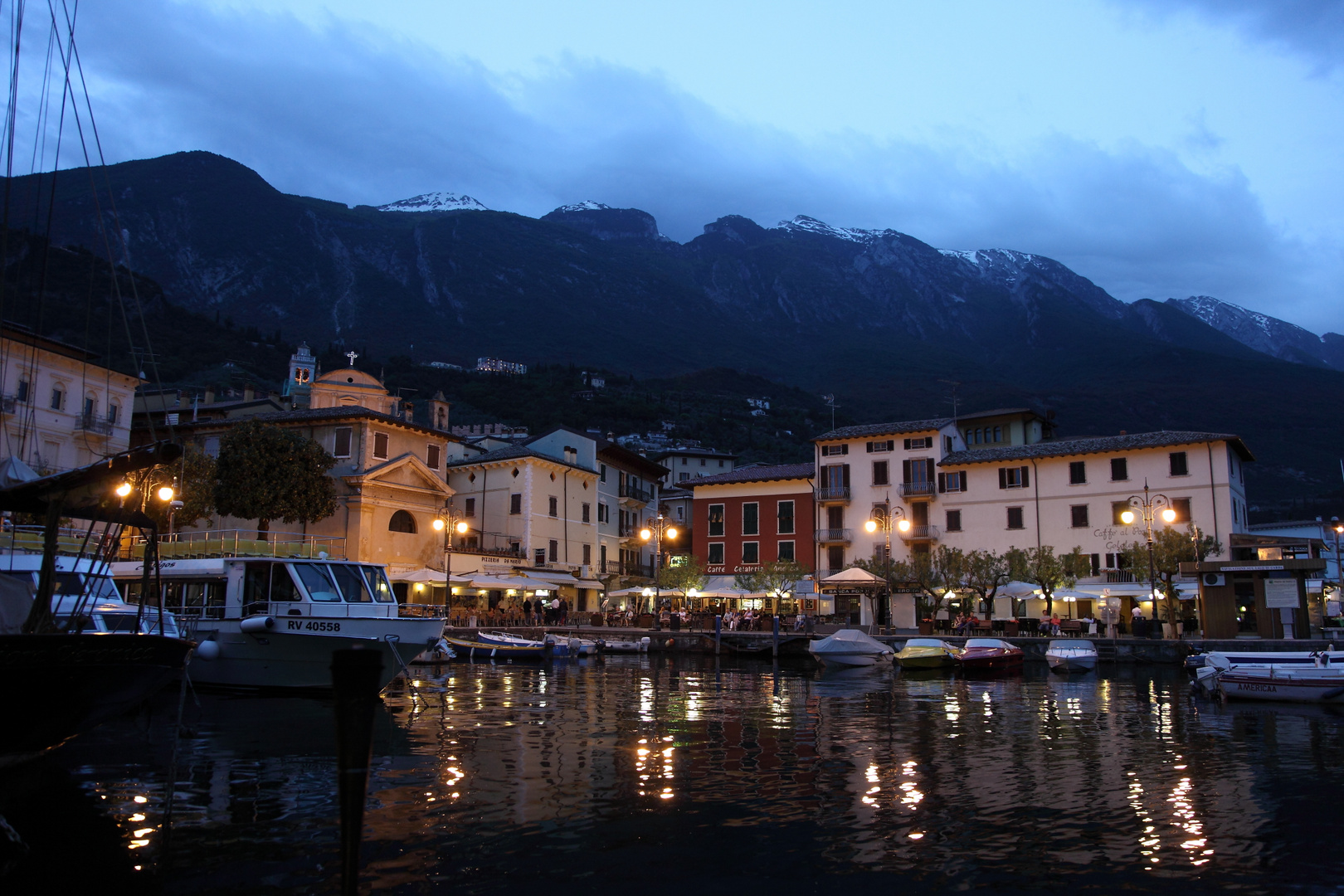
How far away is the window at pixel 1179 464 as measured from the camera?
54.9 meters

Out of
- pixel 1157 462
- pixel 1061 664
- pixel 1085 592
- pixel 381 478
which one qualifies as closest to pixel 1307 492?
pixel 1157 462

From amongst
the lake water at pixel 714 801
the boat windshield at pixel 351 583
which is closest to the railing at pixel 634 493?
the boat windshield at pixel 351 583

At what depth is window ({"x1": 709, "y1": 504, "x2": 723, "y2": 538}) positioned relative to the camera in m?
67.8

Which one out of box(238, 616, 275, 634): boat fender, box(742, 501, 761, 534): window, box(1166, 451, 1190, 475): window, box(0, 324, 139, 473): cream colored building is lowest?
box(238, 616, 275, 634): boat fender

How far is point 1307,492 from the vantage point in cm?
13175

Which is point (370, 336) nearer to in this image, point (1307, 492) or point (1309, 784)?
point (1307, 492)

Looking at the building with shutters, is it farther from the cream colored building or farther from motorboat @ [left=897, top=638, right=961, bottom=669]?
the cream colored building

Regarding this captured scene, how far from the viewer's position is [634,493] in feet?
254

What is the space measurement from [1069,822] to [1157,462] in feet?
164

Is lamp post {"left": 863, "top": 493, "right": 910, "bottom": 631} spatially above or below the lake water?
above

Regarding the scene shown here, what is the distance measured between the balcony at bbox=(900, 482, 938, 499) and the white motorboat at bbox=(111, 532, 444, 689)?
41841 millimetres

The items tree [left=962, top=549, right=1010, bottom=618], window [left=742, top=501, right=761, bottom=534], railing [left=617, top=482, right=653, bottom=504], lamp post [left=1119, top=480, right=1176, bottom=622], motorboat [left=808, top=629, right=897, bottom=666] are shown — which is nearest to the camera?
lamp post [left=1119, top=480, right=1176, bottom=622]

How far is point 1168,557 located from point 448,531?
118 feet

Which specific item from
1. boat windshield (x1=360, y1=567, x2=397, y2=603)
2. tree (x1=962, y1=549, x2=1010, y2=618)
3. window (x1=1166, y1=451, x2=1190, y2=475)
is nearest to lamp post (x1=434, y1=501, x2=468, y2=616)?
boat windshield (x1=360, y1=567, x2=397, y2=603)
